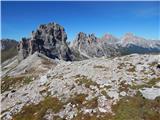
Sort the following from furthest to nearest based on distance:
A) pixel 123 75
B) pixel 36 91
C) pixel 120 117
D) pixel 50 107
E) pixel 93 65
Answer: pixel 93 65
pixel 36 91
pixel 123 75
pixel 50 107
pixel 120 117

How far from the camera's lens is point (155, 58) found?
231ft

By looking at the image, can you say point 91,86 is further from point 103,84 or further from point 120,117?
point 120,117

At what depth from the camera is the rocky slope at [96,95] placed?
48594mm

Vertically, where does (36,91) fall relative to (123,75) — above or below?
below

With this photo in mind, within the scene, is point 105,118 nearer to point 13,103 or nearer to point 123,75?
point 123,75

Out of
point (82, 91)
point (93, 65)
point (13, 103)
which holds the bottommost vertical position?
point (13, 103)

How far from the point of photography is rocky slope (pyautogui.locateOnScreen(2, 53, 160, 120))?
48.6 meters

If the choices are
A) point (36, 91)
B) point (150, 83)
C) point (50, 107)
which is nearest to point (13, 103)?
point (36, 91)

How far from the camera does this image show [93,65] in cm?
7519

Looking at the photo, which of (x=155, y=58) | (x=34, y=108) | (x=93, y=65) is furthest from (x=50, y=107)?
(x=155, y=58)

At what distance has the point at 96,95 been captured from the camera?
2141 inches

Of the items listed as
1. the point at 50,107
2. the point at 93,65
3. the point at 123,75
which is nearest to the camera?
the point at 50,107

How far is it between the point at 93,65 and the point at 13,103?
945 inches

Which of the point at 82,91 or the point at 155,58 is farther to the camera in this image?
the point at 155,58
